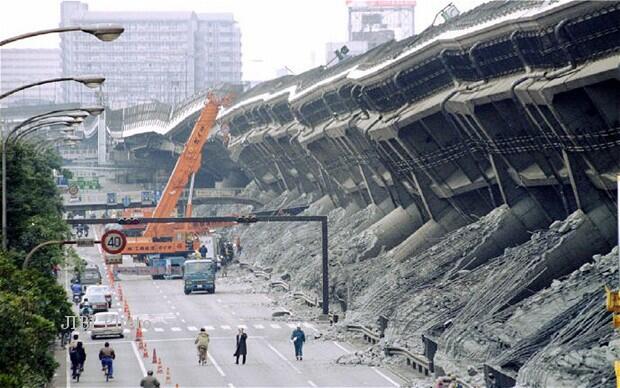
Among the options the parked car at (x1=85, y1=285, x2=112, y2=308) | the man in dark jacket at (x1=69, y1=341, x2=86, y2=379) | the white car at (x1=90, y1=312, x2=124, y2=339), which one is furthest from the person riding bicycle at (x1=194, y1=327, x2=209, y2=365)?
the parked car at (x1=85, y1=285, x2=112, y2=308)

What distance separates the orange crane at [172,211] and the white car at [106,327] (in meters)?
45.9

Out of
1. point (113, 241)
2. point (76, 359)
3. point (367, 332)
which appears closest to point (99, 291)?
point (367, 332)

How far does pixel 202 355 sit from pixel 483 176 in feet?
68.7

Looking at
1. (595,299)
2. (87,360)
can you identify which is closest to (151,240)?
(87,360)

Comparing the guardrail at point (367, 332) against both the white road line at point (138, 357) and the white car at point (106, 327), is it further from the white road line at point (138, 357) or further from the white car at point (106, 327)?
the white car at point (106, 327)

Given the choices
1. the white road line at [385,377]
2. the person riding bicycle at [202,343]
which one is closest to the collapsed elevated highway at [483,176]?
the white road line at [385,377]

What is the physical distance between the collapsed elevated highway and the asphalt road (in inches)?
118

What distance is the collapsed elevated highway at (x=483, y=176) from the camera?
55531 millimetres

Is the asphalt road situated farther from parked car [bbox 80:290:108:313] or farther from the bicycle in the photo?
parked car [bbox 80:290:108:313]

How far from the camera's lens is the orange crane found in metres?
120

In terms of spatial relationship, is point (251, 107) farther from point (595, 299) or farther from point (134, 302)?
point (595, 299)

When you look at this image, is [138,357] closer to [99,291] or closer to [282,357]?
[282,357]

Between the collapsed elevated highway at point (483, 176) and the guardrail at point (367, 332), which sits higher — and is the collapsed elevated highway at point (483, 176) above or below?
above

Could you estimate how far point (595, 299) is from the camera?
48.8 m
